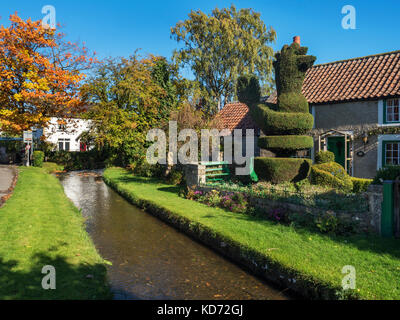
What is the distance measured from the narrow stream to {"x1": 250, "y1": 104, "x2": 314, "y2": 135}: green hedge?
6874 millimetres

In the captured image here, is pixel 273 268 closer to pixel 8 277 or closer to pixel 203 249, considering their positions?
pixel 203 249

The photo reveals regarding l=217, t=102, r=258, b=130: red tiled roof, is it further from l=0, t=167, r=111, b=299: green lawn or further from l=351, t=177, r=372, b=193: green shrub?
l=0, t=167, r=111, b=299: green lawn

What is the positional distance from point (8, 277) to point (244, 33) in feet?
112

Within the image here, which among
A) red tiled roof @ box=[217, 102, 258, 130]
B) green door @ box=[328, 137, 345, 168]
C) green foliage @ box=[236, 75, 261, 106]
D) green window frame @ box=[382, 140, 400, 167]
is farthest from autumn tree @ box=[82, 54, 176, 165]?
green window frame @ box=[382, 140, 400, 167]

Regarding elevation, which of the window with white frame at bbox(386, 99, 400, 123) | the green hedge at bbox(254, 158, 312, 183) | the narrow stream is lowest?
the narrow stream

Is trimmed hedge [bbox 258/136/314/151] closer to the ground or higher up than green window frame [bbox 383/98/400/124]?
closer to the ground

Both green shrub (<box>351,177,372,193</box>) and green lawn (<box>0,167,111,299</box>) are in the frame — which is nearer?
green lawn (<box>0,167,111,299</box>)

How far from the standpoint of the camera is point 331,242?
7.66 meters

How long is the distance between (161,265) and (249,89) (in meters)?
10.3

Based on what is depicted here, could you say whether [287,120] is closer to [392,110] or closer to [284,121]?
[284,121]

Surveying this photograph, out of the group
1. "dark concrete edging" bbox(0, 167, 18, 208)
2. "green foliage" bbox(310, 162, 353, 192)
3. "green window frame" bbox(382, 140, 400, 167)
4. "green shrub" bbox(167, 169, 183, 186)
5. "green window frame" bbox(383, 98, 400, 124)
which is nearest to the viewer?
"dark concrete edging" bbox(0, 167, 18, 208)

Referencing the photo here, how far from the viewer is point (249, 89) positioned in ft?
49.0

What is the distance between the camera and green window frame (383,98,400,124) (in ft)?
52.7

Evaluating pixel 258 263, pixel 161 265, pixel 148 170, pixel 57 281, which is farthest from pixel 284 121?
pixel 148 170
